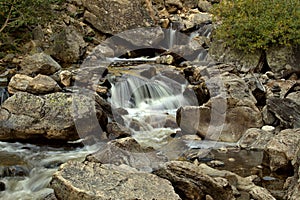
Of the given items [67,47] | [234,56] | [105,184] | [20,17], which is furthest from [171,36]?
[105,184]

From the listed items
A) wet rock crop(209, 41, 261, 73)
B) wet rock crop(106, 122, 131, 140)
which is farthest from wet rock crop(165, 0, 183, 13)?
wet rock crop(106, 122, 131, 140)

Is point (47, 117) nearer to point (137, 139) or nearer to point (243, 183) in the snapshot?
point (137, 139)

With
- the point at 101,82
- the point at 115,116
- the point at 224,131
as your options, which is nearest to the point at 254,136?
the point at 224,131

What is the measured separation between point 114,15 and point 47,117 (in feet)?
30.9

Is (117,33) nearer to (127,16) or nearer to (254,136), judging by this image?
(127,16)

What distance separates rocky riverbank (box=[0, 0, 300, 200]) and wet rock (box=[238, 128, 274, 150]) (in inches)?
0.9

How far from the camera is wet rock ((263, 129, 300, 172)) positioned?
21.0 ft

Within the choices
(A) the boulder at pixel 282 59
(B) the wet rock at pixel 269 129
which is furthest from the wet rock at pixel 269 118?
(A) the boulder at pixel 282 59

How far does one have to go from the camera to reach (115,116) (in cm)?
896

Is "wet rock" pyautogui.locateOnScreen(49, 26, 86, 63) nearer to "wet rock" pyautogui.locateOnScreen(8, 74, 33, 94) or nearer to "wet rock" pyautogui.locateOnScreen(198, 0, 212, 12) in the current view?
"wet rock" pyautogui.locateOnScreen(8, 74, 33, 94)

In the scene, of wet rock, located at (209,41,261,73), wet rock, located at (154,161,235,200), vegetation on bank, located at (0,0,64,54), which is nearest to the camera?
wet rock, located at (154,161,235,200)

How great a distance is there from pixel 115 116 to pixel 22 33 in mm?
6616

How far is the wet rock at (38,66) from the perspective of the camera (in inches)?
416

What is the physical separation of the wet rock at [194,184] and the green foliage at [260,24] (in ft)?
23.8
